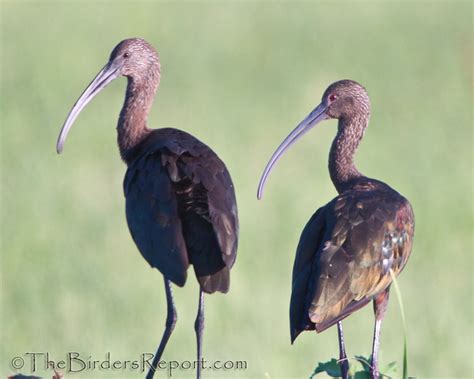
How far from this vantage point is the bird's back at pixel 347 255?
Answer: 7148 mm

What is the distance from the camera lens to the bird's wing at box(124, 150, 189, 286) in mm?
7559

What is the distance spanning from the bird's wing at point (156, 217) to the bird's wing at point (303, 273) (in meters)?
0.56

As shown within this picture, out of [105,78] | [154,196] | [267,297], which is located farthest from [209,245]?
[267,297]

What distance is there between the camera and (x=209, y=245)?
7.51m

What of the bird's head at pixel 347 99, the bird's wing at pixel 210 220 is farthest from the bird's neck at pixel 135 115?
the bird's head at pixel 347 99

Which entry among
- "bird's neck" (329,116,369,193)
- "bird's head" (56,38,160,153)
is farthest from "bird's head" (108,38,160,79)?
"bird's neck" (329,116,369,193)

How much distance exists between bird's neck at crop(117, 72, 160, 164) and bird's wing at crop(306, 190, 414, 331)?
4.71 feet

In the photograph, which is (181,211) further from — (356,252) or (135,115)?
(135,115)

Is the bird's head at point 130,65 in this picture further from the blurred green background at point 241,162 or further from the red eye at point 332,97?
the blurred green background at point 241,162

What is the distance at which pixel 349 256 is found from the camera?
7.34 meters

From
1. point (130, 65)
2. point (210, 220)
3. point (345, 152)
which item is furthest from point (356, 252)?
point (130, 65)

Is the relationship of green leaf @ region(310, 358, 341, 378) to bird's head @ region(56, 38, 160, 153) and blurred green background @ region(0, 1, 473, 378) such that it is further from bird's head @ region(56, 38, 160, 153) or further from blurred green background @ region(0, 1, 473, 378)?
bird's head @ region(56, 38, 160, 153)

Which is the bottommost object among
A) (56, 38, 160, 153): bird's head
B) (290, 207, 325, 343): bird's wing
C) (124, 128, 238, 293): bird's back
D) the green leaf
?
the green leaf

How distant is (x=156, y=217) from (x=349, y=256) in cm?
103
